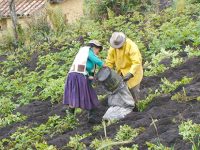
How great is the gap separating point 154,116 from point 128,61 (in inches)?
51.0

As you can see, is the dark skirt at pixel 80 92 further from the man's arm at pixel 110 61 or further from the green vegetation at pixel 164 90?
the green vegetation at pixel 164 90

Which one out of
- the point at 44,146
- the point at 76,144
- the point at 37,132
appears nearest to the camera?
the point at 76,144

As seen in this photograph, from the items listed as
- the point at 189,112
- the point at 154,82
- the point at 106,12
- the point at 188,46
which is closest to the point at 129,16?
the point at 106,12

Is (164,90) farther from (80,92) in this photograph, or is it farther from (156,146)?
(156,146)

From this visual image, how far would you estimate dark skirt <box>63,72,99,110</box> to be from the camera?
28.3 feet

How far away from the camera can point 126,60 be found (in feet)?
28.3

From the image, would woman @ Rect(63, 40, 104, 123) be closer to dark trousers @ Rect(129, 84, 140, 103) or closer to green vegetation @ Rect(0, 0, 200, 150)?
green vegetation @ Rect(0, 0, 200, 150)

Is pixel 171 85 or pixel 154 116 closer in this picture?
pixel 154 116

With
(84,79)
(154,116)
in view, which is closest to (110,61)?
(84,79)

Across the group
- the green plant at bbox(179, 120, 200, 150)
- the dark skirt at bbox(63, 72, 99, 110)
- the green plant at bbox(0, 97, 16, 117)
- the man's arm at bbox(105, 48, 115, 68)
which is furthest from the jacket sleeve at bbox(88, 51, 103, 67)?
the green plant at bbox(0, 97, 16, 117)

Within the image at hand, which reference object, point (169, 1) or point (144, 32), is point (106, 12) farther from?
point (144, 32)

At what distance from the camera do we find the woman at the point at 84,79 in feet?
28.1

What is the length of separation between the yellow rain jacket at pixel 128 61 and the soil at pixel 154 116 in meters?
0.48

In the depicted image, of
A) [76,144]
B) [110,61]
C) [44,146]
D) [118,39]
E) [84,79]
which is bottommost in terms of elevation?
[44,146]
